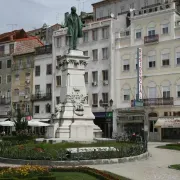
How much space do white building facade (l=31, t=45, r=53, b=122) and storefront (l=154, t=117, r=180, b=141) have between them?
19637 millimetres

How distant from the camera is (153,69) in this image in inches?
2005

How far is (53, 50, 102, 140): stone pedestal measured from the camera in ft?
86.6

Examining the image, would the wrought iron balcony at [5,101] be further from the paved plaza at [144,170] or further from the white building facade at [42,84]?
the paved plaza at [144,170]

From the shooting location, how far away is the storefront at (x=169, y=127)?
46844mm

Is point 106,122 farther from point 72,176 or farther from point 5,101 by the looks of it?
point 72,176

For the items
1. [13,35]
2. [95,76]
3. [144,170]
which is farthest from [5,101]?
[144,170]

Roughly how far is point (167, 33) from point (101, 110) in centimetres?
1357

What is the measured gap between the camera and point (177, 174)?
16.0 meters

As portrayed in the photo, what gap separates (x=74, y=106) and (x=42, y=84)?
37.1m

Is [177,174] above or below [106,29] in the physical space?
below

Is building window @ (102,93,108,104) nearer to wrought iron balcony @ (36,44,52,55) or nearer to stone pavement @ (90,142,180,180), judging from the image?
wrought iron balcony @ (36,44,52,55)

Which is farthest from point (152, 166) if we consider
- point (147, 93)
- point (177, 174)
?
point (147, 93)

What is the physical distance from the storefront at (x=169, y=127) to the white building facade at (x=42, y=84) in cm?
1964

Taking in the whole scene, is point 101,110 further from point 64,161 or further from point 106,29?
point 64,161
